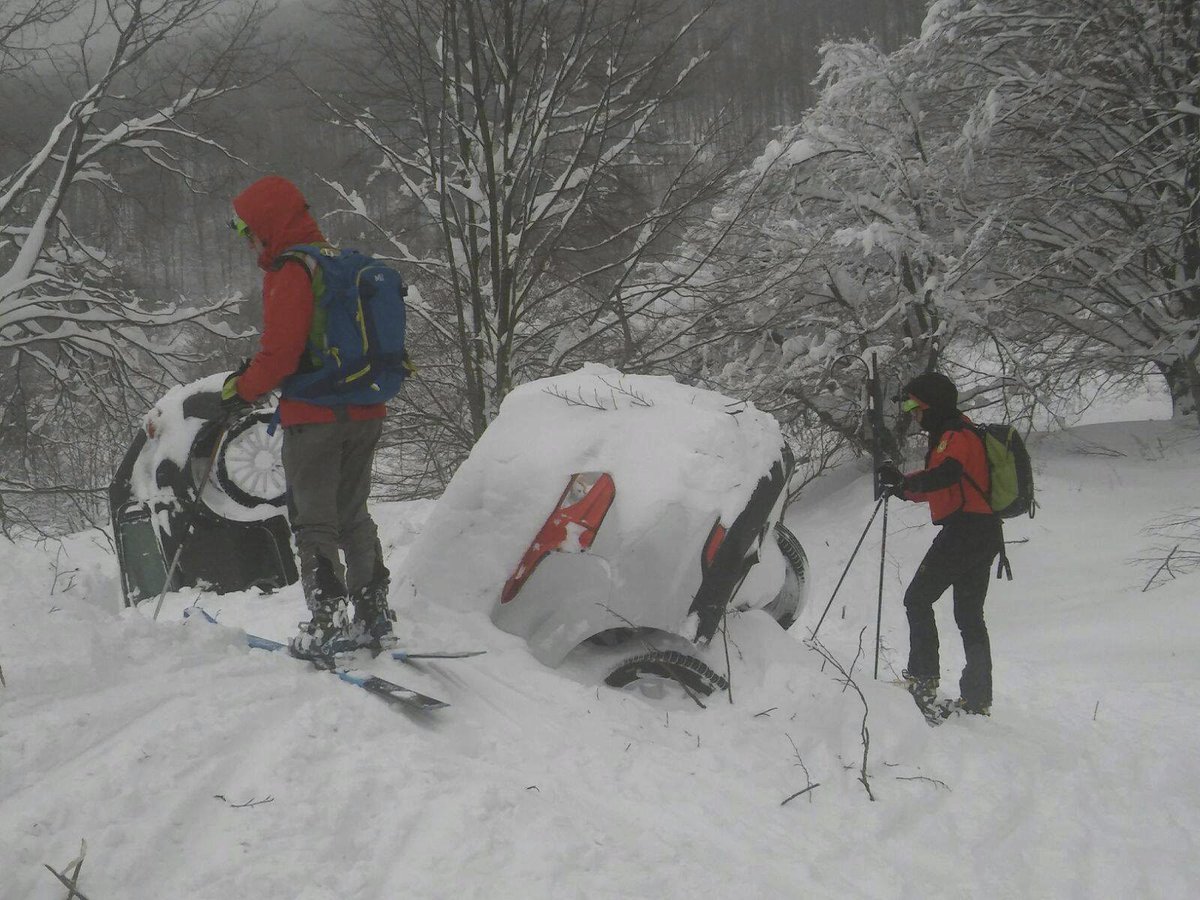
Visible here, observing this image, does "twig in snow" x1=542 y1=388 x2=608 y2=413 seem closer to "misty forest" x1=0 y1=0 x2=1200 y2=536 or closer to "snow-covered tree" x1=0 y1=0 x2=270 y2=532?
"misty forest" x1=0 y1=0 x2=1200 y2=536

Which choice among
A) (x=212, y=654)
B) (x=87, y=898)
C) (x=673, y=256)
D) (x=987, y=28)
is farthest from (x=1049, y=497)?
(x=87, y=898)

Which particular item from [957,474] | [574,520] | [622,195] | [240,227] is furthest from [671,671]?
[622,195]

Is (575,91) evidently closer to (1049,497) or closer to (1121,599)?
(1121,599)

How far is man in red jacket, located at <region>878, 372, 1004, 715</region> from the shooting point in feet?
12.8

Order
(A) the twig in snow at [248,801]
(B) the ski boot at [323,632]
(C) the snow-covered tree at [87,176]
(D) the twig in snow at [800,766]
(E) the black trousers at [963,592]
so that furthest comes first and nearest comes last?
(C) the snow-covered tree at [87,176] → (E) the black trousers at [963,592] → (B) the ski boot at [323,632] → (D) the twig in snow at [800,766] → (A) the twig in snow at [248,801]

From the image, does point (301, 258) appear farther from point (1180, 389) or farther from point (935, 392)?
point (1180, 389)

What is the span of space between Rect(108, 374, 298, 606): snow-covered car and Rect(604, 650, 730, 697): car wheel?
2384 millimetres

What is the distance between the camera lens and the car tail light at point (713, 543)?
305 centimetres

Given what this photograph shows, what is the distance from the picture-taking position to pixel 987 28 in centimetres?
1087

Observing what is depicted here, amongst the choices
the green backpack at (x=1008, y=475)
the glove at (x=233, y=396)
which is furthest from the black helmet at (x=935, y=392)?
the glove at (x=233, y=396)

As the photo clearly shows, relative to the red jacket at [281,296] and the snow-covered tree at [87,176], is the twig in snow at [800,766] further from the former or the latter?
the snow-covered tree at [87,176]

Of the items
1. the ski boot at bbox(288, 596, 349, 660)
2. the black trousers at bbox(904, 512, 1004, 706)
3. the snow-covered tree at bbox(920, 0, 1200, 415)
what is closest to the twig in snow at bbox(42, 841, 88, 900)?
the ski boot at bbox(288, 596, 349, 660)

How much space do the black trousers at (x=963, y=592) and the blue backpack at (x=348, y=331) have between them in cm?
289

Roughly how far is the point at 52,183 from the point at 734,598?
11887mm
